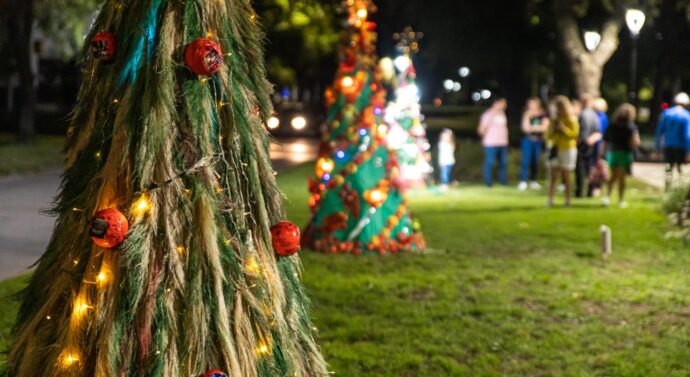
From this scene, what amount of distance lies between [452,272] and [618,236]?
363cm

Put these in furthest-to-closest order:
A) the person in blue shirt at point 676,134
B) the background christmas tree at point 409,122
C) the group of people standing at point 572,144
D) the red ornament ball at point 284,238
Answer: the background christmas tree at point 409,122 → the person in blue shirt at point 676,134 → the group of people standing at point 572,144 → the red ornament ball at point 284,238

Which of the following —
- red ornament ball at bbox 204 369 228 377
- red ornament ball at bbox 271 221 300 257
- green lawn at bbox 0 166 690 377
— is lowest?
green lawn at bbox 0 166 690 377

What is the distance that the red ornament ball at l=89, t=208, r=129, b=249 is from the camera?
3529mm

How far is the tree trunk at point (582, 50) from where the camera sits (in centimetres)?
2250

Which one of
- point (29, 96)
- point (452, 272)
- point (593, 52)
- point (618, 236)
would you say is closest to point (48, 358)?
point (452, 272)

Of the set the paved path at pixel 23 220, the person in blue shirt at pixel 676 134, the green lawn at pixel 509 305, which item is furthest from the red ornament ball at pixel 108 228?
the person in blue shirt at pixel 676 134

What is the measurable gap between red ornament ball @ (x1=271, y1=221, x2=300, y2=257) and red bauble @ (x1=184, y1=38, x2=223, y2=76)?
715 mm

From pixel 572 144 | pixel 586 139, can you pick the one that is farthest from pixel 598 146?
pixel 572 144

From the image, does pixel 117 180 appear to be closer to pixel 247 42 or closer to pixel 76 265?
pixel 76 265

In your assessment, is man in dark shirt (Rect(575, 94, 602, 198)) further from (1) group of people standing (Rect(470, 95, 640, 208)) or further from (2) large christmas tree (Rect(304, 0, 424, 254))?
(2) large christmas tree (Rect(304, 0, 424, 254))

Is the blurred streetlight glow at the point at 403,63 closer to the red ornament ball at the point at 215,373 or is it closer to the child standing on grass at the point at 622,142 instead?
the child standing on grass at the point at 622,142

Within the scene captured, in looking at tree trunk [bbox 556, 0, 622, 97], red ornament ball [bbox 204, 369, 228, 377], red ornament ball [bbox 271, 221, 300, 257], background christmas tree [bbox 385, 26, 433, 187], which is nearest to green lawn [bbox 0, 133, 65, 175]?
background christmas tree [bbox 385, 26, 433, 187]

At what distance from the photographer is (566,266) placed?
10.4m

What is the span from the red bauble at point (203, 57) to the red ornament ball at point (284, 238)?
715 millimetres
